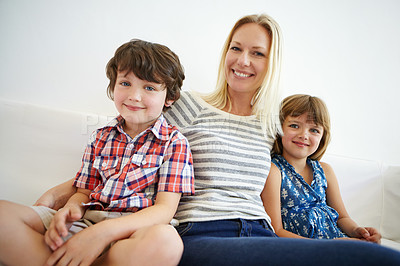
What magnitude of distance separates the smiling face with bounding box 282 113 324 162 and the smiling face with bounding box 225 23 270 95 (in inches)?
9.3

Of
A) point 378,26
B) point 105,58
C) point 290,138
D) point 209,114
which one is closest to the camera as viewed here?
point 209,114

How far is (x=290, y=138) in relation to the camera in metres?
1.18

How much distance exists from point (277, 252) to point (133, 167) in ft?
1.50

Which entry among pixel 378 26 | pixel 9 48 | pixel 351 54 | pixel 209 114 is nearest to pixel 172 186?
pixel 209 114

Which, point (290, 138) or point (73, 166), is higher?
point (290, 138)

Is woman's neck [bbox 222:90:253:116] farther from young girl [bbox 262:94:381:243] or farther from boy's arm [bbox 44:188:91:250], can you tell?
boy's arm [bbox 44:188:91:250]

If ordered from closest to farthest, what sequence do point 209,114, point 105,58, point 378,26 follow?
1. point 209,114
2. point 105,58
3. point 378,26

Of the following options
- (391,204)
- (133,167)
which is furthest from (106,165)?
(391,204)

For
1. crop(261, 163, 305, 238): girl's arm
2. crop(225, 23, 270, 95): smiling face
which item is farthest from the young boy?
crop(261, 163, 305, 238): girl's arm

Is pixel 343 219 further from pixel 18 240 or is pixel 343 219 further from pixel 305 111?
pixel 18 240

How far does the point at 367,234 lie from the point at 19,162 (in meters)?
1.36

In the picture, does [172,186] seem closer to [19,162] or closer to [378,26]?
[19,162]

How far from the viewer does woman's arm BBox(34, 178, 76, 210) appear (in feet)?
2.75

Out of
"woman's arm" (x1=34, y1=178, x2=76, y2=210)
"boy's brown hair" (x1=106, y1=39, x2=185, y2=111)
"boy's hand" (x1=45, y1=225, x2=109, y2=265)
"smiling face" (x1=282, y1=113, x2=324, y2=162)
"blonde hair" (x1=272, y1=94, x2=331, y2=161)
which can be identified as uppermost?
"boy's brown hair" (x1=106, y1=39, x2=185, y2=111)
